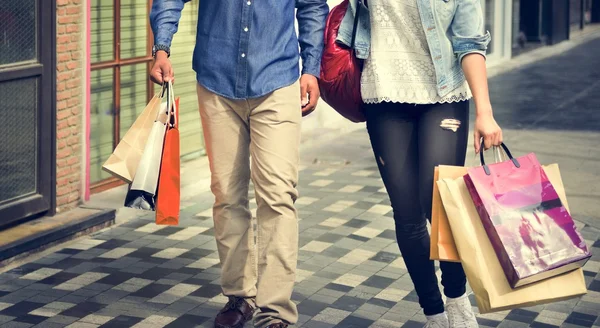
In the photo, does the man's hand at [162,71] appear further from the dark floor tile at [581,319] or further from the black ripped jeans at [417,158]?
the dark floor tile at [581,319]

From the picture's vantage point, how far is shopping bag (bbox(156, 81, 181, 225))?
453cm

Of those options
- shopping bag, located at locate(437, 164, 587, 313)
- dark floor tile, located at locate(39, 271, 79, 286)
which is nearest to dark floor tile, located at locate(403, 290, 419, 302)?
shopping bag, located at locate(437, 164, 587, 313)

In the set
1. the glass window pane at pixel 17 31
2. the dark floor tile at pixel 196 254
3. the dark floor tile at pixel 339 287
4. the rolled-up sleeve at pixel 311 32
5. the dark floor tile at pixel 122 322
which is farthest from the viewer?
the glass window pane at pixel 17 31

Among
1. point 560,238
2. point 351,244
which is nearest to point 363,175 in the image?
point 351,244

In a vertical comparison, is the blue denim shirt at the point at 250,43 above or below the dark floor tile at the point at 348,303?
above

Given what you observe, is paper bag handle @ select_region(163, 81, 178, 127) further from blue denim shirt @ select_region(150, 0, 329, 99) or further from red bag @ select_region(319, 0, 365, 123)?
red bag @ select_region(319, 0, 365, 123)

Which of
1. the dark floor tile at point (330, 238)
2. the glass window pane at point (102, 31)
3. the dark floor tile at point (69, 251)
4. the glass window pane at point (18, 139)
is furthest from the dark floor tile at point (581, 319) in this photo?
the glass window pane at point (102, 31)

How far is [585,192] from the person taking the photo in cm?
814

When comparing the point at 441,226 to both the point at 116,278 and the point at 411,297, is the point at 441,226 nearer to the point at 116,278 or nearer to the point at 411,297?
the point at 411,297

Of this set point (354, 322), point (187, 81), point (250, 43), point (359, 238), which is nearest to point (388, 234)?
point (359, 238)

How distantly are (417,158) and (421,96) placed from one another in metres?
0.28

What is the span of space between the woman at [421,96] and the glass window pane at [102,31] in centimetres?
362

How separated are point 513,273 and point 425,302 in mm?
719

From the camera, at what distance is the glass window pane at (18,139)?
6.40 m
